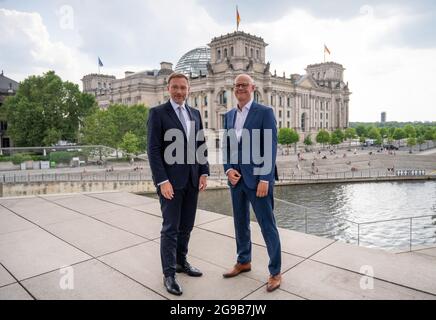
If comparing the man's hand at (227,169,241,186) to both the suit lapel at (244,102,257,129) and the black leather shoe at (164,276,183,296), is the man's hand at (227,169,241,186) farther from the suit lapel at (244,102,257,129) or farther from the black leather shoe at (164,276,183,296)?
the black leather shoe at (164,276,183,296)

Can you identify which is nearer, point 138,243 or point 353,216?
point 138,243

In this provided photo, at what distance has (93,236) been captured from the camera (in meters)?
6.41

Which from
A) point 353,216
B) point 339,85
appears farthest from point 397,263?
point 339,85

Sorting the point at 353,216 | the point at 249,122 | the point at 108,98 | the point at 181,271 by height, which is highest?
the point at 108,98

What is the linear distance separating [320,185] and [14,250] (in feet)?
124

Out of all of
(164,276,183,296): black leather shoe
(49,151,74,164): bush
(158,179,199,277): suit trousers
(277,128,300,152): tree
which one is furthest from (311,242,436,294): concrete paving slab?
(277,128,300,152): tree

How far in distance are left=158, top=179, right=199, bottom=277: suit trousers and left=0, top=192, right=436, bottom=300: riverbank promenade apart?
30 cm

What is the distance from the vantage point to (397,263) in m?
4.92

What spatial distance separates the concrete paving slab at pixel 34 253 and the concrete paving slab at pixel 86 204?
1.88 meters

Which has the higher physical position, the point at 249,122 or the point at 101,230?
the point at 249,122

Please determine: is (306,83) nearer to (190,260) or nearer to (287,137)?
(287,137)

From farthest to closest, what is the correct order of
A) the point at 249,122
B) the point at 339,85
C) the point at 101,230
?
1. the point at 339,85
2. the point at 101,230
3. the point at 249,122

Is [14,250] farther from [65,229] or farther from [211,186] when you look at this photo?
[211,186]

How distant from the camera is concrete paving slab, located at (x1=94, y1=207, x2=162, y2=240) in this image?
6714 mm
